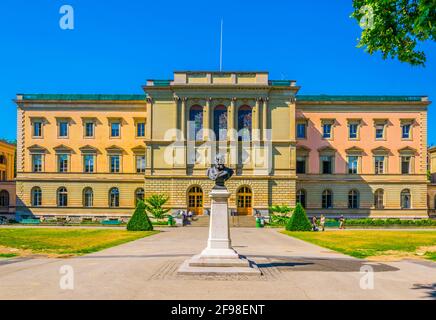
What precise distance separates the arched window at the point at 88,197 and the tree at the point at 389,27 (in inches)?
2041

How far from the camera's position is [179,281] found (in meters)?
14.2

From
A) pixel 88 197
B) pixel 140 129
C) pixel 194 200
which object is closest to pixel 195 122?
pixel 140 129

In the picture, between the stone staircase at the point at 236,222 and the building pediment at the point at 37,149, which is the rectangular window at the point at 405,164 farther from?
the building pediment at the point at 37,149

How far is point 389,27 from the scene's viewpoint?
12.2 meters

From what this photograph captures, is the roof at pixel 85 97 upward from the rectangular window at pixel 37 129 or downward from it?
upward

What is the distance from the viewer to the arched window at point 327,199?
60441mm

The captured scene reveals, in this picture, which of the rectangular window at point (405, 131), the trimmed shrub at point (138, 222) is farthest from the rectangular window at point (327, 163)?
the trimmed shrub at point (138, 222)

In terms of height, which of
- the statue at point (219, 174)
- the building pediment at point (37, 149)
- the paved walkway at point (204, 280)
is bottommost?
the paved walkway at point (204, 280)

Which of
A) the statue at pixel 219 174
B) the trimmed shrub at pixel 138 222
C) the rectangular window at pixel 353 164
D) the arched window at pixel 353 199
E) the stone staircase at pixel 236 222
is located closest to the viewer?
the statue at pixel 219 174

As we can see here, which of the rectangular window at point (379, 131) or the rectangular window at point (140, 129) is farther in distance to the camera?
the rectangular window at point (379, 131)

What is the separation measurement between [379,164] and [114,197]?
33.4 meters

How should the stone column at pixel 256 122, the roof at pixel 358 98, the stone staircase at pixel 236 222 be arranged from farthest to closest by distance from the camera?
the roof at pixel 358 98 → the stone column at pixel 256 122 → the stone staircase at pixel 236 222
